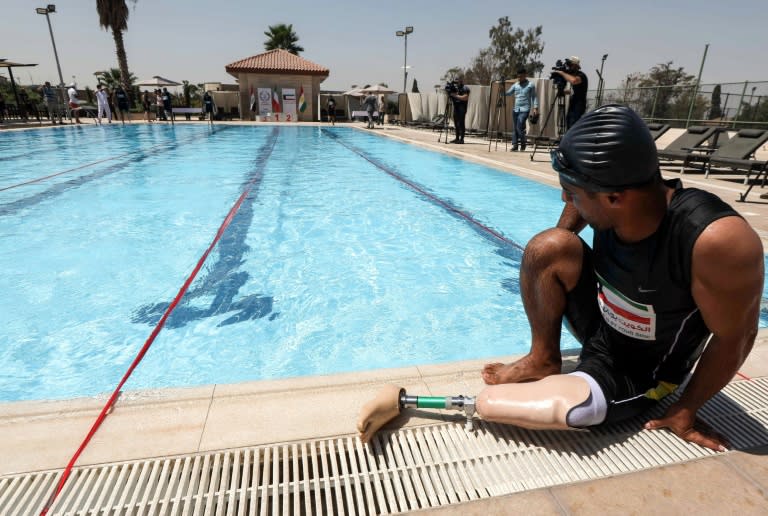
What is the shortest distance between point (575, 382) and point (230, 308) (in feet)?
10.6

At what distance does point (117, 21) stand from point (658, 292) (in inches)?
1409

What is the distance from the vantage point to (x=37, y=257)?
16.3 ft

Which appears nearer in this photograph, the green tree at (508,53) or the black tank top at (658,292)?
the black tank top at (658,292)

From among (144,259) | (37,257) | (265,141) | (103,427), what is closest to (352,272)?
(144,259)

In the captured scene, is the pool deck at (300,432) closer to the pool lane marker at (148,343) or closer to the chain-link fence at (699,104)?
the pool lane marker at (148,343)

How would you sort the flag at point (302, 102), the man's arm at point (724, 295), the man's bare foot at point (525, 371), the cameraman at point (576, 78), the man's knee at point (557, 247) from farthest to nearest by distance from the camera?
the flag at point (302, 102) < the cameraman at point (576, 78) < the man's bare foot at point (525, 371) < the man's knee at point (557, 247) < the man's arm at point (724, 295)

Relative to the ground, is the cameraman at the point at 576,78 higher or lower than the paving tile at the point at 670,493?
higher

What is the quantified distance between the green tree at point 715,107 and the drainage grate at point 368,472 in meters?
20.0

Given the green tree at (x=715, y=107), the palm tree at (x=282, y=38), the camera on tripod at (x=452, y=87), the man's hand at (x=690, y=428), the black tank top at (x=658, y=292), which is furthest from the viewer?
the palm tree at (x=282, y=38)

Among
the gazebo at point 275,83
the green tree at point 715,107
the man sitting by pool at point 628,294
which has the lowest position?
the man sitting by pool at point 628,294

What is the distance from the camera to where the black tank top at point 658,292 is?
52.1 inches

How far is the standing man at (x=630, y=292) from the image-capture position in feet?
4.19

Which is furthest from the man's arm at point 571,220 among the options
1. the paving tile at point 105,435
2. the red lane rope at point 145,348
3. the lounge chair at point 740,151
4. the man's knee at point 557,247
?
the lounge chair at point 740,151

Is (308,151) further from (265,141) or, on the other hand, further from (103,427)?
(103,427)
